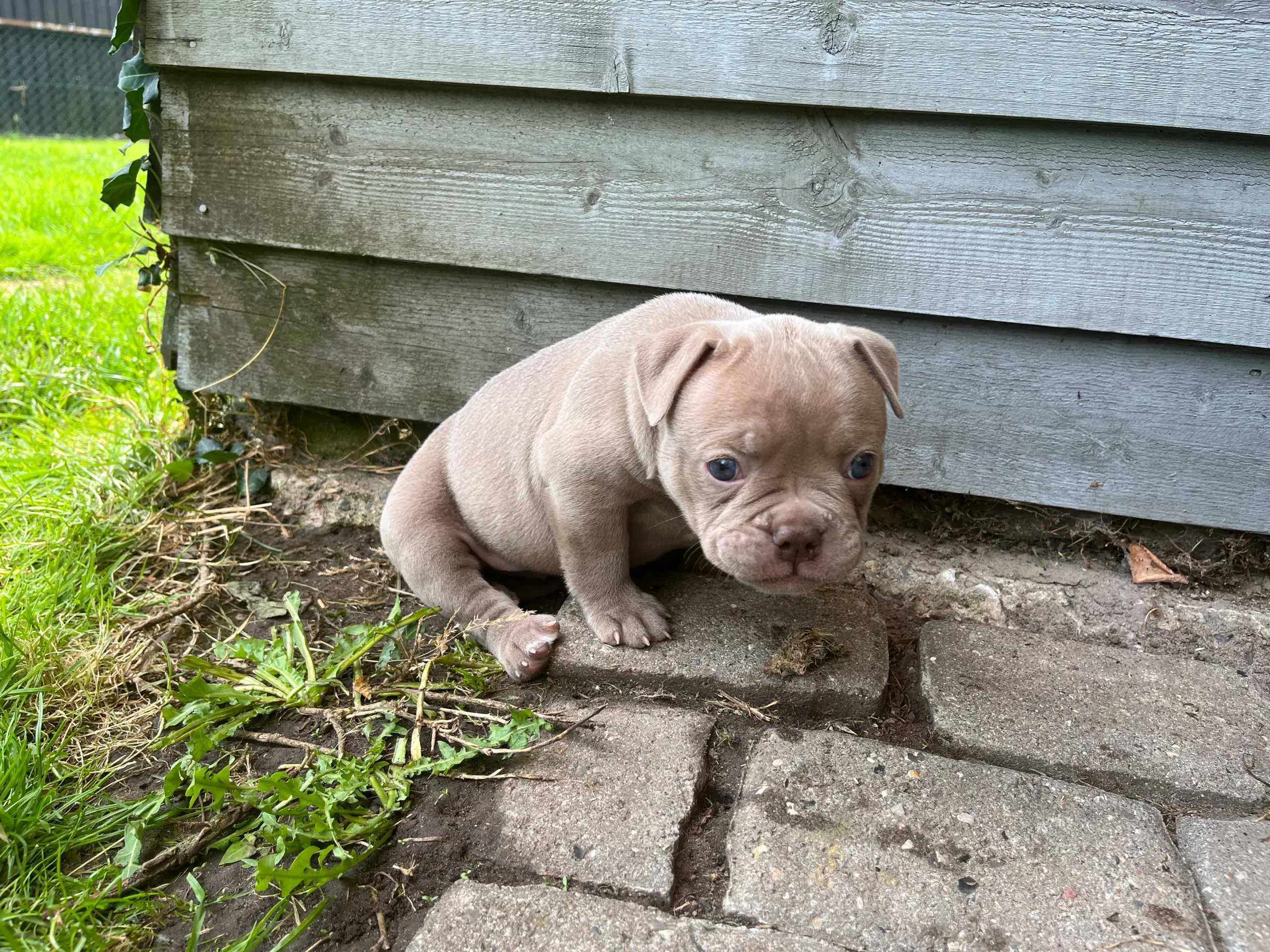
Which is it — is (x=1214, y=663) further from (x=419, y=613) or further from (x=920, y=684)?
(x=419, y=613)

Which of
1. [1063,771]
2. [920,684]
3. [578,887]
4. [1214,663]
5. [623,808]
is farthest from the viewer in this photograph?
[1214,663]

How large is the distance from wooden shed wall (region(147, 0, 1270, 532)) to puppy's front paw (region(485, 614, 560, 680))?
1.25m

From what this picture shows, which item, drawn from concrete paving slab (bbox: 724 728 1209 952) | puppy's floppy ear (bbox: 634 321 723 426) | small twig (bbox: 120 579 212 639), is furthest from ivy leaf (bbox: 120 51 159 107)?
concrete paving slab (bbox: 724 728 1209 952)

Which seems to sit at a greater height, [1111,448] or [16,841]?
[1111,448]

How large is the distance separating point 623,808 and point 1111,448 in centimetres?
222

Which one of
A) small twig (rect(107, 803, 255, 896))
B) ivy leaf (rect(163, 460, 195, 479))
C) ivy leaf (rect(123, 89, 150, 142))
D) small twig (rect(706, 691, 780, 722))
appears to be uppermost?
ivy leaf (rect(123, 89, 150, 142))

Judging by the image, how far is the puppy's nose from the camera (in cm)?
229

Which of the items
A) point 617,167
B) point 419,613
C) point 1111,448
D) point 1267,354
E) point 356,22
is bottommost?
point 419,613

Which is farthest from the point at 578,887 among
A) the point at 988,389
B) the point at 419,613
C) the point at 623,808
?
the point at 988,389

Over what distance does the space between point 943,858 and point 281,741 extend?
5.75ft

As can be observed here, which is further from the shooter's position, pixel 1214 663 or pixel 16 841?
pixel 1214 663

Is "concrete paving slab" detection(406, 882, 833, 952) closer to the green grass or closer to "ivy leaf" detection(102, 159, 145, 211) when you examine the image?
the green grass

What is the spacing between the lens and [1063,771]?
2.38m

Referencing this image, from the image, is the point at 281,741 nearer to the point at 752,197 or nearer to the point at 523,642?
the point at 523,642
